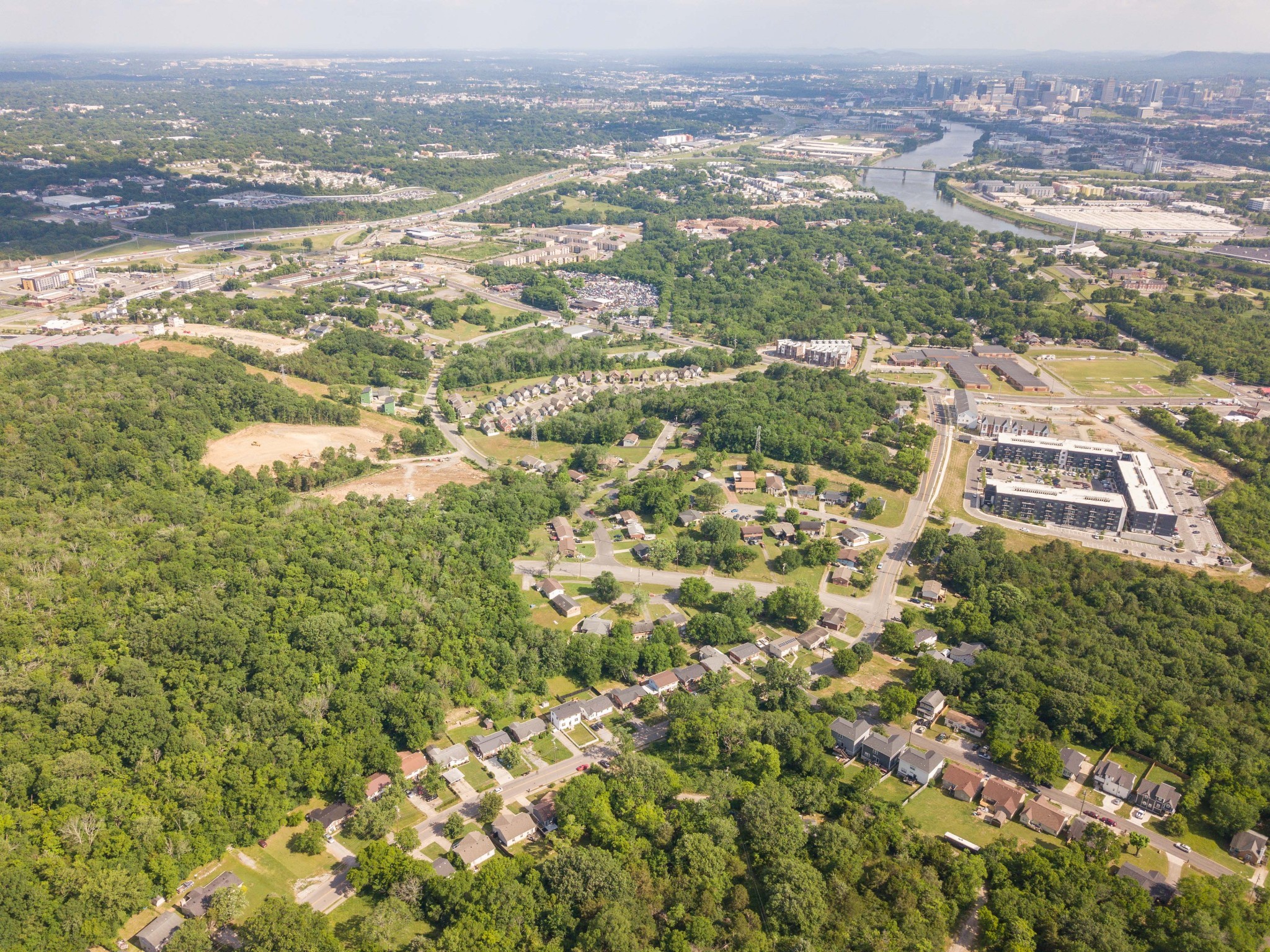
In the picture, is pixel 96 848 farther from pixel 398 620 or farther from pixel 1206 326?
pixel 1206 326

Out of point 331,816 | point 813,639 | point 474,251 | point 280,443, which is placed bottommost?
point 331,816

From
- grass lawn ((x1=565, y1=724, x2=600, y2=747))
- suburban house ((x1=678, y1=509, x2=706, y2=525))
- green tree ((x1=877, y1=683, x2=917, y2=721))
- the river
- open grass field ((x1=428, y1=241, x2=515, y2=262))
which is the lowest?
grass lawn ((x1=565, y1=724, x2=600, y2=747))

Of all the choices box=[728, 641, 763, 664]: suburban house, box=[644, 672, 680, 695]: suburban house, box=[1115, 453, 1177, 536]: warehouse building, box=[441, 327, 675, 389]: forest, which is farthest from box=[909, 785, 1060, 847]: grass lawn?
box=[441, 327, 675, 389]: forest

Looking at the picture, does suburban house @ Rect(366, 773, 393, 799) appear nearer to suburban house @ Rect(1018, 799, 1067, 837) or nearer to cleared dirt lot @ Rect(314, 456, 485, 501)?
cleared dirt lot @ Rect(314, 456, 485, 501)

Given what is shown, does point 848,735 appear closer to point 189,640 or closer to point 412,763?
point 412,763

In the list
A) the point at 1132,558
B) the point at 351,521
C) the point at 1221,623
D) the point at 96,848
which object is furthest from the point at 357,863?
the point at 1132,558

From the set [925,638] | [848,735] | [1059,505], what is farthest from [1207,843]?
[1059,505]

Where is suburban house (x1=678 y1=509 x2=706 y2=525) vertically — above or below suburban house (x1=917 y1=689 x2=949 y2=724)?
above
